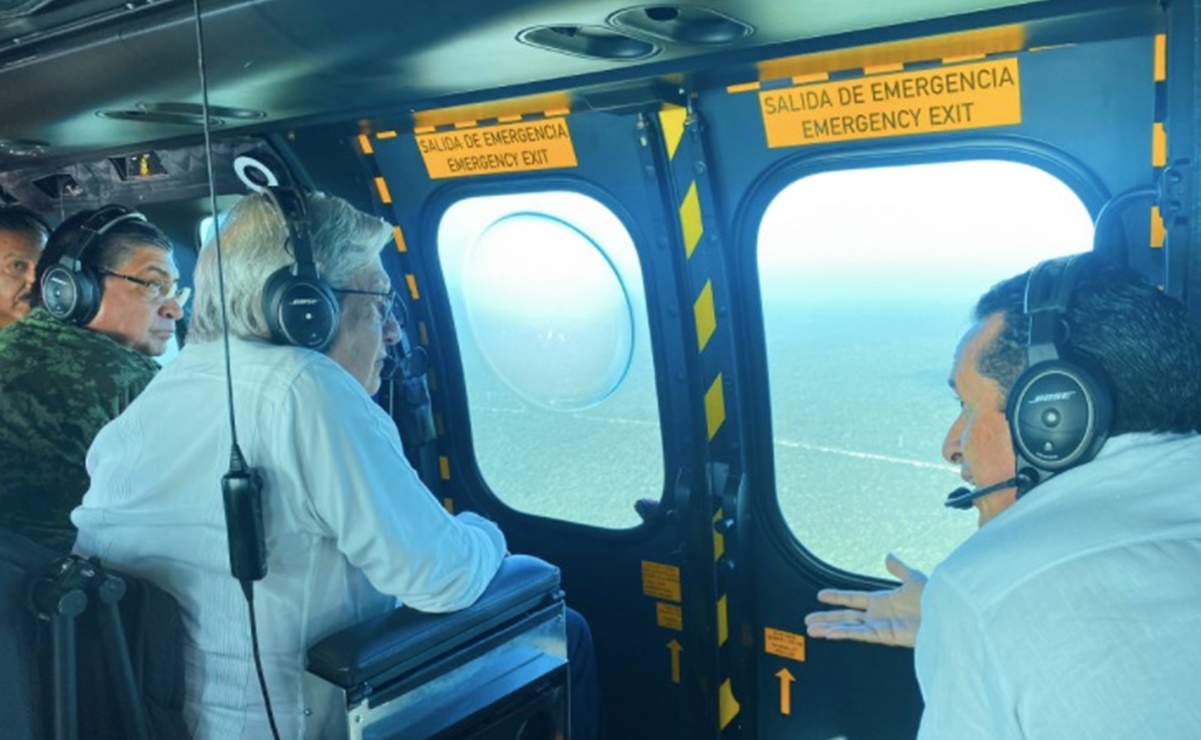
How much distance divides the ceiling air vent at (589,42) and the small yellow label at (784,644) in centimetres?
177

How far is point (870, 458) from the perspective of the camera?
3.07 metres

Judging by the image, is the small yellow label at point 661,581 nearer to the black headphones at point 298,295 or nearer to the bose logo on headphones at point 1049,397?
the black headphones at point 298,295

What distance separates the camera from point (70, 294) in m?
3.30

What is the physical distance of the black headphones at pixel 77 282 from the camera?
3.30 meters

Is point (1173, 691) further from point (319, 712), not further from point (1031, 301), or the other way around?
point (319, 712)

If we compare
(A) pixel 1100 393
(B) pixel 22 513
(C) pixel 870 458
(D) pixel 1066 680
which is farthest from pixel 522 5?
(B) pixel 22 513

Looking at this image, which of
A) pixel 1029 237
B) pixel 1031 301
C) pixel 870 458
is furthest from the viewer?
pixel 870 458

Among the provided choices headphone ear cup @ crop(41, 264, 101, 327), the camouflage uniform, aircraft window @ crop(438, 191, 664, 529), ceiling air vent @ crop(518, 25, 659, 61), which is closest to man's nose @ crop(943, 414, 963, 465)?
ceiling air vent @ crop(518, 25, 659, 61)

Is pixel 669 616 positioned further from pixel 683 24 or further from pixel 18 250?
pixel 18 250

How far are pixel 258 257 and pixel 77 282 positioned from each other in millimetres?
1299

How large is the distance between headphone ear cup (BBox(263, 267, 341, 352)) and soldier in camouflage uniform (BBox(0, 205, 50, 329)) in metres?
2.58

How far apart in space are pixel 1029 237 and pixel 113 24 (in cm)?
219

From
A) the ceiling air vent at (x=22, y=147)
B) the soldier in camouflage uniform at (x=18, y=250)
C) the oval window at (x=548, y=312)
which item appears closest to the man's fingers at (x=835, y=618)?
→ the oval window at (x=548, y=312)

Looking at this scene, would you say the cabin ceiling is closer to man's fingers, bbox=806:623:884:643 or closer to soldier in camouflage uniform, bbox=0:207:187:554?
soldier in camouflage uniform, bbox=0:207:187:554
